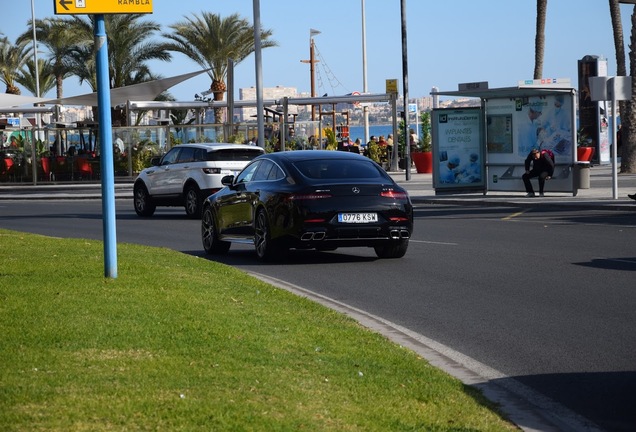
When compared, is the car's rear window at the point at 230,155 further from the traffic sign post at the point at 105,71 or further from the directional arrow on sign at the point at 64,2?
the directional arrow on sign at the point at 64,2

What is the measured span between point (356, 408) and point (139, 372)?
145 centimetres

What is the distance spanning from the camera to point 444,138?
3538 centimetres

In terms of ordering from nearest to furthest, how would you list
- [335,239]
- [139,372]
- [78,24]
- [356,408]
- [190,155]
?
1. [356,408]
2. [139,372]
3. [335,239]
4. [190,155]
5. [78,24]

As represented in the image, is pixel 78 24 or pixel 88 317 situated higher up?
pixel 78 24

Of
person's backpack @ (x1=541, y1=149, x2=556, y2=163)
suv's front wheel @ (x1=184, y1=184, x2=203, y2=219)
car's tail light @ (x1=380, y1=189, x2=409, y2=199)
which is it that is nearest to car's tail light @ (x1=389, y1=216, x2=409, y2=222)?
car's tail light @ (x1=380, y1=189, x2=409, y2=199)

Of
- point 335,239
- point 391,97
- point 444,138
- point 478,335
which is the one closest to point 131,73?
point 391,97

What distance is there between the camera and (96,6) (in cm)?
1184

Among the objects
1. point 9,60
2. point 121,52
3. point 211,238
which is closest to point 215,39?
→ point 121,52

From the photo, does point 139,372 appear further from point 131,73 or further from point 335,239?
point 131,73

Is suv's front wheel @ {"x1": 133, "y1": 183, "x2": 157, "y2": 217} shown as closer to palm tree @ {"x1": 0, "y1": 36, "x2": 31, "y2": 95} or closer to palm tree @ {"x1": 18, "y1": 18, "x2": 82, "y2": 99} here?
palm tree @ {"x1": 18, "y1": 18, "x2": 82, "y2": 99}

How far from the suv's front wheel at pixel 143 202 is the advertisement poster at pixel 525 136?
33.6ft

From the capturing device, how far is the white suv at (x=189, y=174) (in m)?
28.9

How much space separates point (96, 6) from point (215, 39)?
49.5m

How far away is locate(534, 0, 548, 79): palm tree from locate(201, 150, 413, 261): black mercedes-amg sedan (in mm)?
31213
